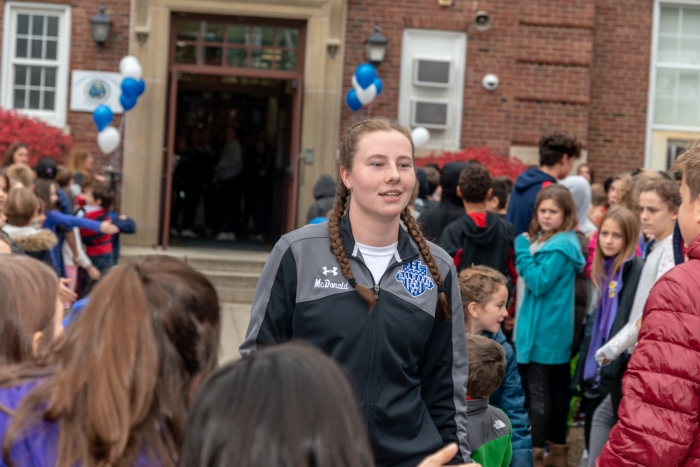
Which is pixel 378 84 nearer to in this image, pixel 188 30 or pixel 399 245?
pixel 188 30

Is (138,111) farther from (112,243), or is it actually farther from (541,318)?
(541,318)

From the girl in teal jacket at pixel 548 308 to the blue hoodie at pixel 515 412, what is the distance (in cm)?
170

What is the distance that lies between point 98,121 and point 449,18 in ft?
16.7

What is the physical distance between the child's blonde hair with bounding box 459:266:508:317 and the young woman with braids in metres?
1.56

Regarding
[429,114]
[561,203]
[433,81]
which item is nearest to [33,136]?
[429,114]

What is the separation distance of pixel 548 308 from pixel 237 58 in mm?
8123

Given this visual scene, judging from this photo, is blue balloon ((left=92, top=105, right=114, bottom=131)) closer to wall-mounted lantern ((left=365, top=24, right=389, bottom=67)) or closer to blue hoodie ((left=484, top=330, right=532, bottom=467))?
wall-mounted lantern ((left=365, top=24, right=389, bottom=67))

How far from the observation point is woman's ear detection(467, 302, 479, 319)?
4.66 m

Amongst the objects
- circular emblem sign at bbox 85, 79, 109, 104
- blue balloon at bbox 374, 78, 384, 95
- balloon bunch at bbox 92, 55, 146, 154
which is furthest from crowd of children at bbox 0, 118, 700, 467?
circular emblem sign at bbox 85, 79, 109, 104

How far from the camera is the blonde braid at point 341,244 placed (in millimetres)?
2885

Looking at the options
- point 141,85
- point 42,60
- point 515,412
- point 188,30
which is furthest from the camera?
point 42,60

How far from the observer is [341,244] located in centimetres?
301

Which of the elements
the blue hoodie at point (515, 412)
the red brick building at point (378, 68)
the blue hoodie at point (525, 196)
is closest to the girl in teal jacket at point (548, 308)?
the blue hoodie at point (525, 196)

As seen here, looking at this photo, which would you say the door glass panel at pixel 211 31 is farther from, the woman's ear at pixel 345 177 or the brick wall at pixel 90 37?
the woman's ear at pixel 345 177
